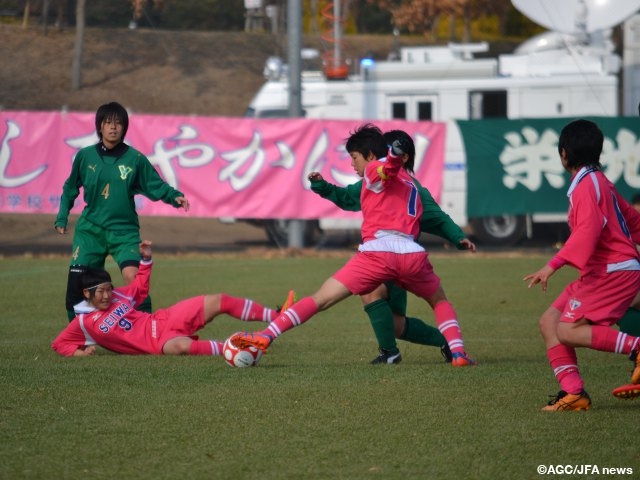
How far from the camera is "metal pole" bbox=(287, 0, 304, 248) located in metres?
18.4

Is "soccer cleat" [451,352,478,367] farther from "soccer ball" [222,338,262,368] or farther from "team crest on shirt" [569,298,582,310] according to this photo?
"team crest on shirt" [569,298,582,310]

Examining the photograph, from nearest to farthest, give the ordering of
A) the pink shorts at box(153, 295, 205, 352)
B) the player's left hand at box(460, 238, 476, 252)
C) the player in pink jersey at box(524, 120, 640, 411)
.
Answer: the player in pink jersey at box(524, 120, 640, 411), the player's left hand at box(460, 238, 476, 252), the pink shorts at box(153, 295, 205, 352)

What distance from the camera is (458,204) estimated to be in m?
19.1

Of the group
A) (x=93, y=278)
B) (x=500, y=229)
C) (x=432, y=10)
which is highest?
(x=432, y=10)

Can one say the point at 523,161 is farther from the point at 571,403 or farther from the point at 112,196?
the point at 571,403

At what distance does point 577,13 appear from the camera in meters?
19.8

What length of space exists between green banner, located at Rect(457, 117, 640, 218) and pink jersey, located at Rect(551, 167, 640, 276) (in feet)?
41.3

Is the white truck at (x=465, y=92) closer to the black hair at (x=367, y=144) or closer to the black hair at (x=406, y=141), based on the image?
the black hair at (x=406, y=141)

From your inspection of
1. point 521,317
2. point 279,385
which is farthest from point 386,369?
point 521,317

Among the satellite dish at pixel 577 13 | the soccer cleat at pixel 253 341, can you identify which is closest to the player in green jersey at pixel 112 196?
the soccer cleat at pixel 253 341

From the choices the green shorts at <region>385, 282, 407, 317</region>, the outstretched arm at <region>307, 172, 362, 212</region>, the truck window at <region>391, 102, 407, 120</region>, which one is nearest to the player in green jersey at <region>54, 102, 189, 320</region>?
the outstretched arm at <region>307, 172, 362, 212</region>

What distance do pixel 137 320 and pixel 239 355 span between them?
1246 mm

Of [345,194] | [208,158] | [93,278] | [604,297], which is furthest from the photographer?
[208,158]

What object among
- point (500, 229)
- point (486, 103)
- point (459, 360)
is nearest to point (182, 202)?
point (459, 360)
